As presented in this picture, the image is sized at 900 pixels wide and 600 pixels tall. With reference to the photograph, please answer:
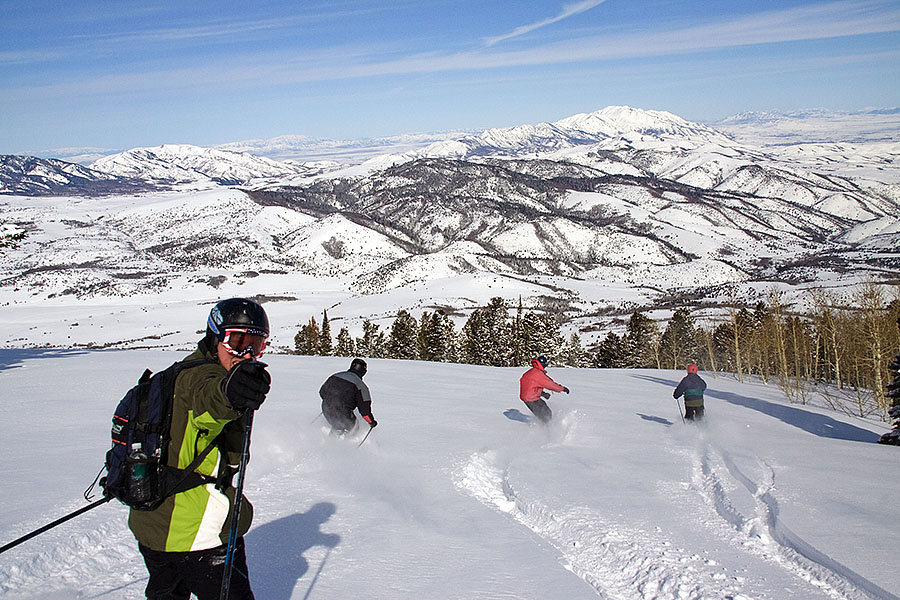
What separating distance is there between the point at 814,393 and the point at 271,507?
120 ft

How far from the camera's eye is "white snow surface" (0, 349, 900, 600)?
554cm

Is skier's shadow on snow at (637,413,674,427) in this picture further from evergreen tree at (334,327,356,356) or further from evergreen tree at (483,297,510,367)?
evergreen tree at (334,327,356,356)

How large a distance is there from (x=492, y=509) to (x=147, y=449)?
546 cm

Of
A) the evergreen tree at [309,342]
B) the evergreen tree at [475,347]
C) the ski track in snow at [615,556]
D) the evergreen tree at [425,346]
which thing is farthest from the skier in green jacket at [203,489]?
the evergreen tree at [309,342]

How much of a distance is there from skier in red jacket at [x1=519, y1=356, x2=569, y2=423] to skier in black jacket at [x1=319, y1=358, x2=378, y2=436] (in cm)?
436

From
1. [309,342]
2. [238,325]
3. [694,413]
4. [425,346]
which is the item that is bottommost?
[694,413]

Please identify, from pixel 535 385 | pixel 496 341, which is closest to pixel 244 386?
pixel 535 385

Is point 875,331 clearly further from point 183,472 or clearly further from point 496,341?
point 496,341

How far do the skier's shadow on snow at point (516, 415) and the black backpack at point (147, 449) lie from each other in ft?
38.1

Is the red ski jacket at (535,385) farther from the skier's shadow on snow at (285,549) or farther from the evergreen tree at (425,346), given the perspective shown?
the evergreen tree at (425,346)

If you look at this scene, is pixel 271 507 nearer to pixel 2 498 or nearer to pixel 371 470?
pixel 371 470

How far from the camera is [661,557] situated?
643 cm

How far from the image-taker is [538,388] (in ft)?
43.3

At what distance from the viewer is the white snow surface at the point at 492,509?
5.54 m
